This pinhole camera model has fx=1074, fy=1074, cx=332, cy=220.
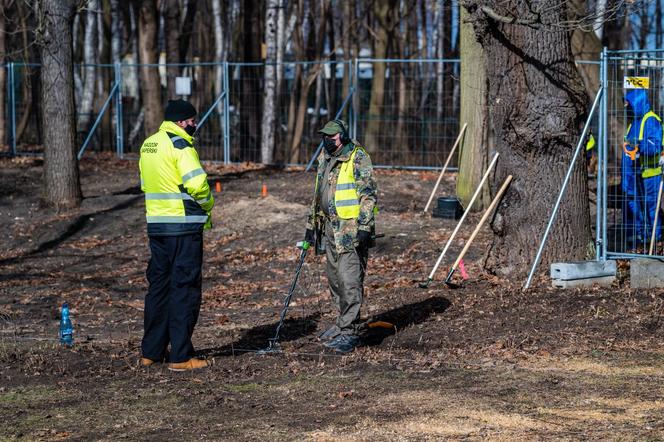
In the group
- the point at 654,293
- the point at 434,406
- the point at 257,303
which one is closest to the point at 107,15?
the point at 257,303

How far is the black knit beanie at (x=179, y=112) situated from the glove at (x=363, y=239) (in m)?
1.62

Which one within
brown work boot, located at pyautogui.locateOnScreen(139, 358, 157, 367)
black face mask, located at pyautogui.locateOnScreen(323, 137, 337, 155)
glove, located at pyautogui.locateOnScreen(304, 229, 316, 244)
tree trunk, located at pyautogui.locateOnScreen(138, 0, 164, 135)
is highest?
tree trunk, located at pyautogui.locateOnScreen(138, 0, 164, 135)

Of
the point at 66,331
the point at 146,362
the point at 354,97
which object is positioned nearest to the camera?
the point at 146,362

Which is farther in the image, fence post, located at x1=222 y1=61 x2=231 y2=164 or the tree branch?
fence post, located at x1=222 y1=61 x2=231 y2=164

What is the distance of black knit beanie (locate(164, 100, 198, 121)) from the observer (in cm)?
823

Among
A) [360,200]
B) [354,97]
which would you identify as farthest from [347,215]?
A: [354,97]

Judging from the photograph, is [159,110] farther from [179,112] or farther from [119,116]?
[179,112]

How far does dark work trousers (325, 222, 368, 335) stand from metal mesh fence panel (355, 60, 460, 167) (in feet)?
37.6

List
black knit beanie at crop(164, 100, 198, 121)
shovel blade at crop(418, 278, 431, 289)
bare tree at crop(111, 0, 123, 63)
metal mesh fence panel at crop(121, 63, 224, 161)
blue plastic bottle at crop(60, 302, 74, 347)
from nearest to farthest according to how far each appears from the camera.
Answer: black knit beanie at crop(164, 100, 198, 121) < blue plastic bottle at crop(60, 302, 74, 347) < shovel blade at crop(418, 278, 431, 289) < metal mesh fence panel at crop(121, 63, 224, 161) < bare tree at crop(111, 0, 123, 63)

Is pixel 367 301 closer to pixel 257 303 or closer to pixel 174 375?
pixel 257 303

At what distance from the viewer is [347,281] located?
8.77 meters

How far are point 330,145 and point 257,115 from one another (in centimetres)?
1725

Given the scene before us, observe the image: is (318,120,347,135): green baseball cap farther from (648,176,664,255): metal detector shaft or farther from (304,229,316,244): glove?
(648,176,664,255): metal detector shaft

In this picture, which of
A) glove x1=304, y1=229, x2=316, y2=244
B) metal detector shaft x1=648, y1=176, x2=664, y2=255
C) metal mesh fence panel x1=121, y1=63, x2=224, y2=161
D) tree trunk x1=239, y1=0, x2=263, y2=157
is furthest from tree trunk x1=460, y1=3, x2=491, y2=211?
tree trunk x1=239, y1=0, x2=263, y2=157
